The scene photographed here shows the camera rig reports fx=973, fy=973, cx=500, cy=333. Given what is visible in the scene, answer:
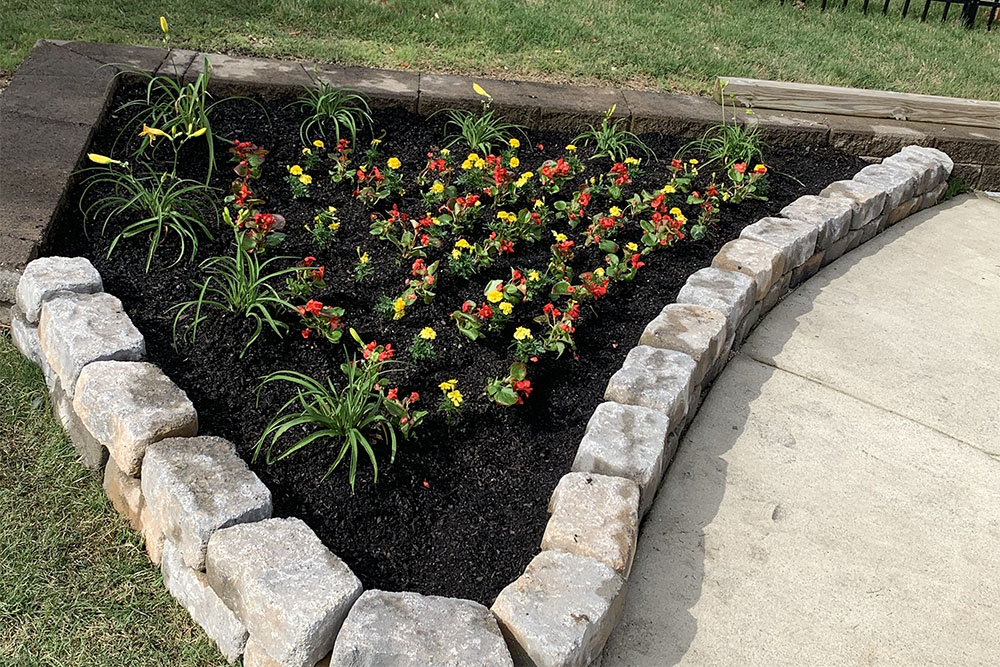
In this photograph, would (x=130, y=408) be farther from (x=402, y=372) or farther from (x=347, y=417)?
(x=402, y=372)

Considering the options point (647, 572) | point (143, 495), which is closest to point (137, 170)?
point (143, 495)

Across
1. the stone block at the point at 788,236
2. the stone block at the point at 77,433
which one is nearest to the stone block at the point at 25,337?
the stone block at the point at 77,433

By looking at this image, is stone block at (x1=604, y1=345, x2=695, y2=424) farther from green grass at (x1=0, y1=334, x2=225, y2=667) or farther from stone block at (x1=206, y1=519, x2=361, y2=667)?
green grass at (x1=0, y1=334, x2=225, y2=667)

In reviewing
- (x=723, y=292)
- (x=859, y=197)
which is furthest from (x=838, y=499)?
(x=859, y=197)

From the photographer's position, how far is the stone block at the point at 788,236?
3953 millimetres

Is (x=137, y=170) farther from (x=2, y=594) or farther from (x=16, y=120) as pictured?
(x=2, y=594)

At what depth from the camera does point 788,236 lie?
4.00 m

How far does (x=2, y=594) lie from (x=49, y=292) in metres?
0.95

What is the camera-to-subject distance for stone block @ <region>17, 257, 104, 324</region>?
3.01 m

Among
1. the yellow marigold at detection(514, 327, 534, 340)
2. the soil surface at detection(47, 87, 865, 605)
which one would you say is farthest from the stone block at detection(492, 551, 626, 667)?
the yellow marigold at detection(514, 327, 534, 340)

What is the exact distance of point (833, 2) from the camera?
7301 millimetres

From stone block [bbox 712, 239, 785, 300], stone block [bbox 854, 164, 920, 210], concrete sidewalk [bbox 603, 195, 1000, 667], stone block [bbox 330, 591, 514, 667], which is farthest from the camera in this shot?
stone block [bbox 854, 164, 920, 210]

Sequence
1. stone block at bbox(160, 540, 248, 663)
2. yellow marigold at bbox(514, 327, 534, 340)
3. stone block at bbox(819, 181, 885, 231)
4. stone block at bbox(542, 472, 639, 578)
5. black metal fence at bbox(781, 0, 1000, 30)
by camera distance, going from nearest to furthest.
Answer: stone block at bbox(160, 540, 248, 663), stone block at bbox(542, 472, 639, 578), yellow marigold at bbox(514, 327, 534, 340), stone block at bbox(819, 181, 885, 231), black metal fence at bbox(781, 0, 1000, 30)

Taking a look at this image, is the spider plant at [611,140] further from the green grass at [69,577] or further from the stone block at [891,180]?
the green grass at [69,577]
